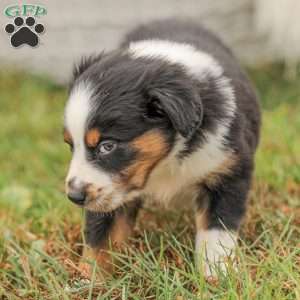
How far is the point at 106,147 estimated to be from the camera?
3336 mm

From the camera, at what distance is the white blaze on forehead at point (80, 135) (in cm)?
327

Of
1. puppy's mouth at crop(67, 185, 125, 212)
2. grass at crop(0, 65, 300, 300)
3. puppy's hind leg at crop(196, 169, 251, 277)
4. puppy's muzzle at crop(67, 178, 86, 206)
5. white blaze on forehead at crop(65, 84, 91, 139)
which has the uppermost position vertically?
white blaze on forehead at crop(65, 84, 91, 139)

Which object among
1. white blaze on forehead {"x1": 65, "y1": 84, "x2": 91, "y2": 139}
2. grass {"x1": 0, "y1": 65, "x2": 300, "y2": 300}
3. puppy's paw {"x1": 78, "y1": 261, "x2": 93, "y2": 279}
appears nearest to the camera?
grass {"x1": 0, "y1": 65, "x2": 300, "y2": 300}

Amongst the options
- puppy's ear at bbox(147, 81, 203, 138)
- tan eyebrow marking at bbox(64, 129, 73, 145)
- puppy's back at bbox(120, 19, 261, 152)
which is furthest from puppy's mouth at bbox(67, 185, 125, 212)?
puppy's back at bbox(120, 19, 261, 152)

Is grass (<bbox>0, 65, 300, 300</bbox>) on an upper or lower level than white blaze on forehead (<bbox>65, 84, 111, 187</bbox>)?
lower

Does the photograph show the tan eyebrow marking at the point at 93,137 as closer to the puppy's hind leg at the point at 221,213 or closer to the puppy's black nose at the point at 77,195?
the puppy's black nose at the point at 77,195

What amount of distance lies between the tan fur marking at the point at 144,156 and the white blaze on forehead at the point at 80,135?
0.13 m

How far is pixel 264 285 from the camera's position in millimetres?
3016

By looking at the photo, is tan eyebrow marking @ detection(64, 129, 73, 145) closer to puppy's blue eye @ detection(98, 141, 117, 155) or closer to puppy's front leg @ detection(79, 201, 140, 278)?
puppy's blue eye @ detection(98, 141, 117, 155)

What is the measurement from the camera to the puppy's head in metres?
3.29

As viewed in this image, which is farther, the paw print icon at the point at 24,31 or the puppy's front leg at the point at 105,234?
the paw print icon at the point at 24,31

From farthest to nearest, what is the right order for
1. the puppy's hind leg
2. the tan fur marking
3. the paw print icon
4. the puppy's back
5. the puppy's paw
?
the paw print icon → the puppy's back → the puppy's hind leg → the puppy's paw → the tan fur marking

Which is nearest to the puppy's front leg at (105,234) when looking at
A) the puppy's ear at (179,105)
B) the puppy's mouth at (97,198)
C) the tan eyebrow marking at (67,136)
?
the puppy's mouth at (97,198)

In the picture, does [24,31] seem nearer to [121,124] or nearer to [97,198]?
[121,124]
